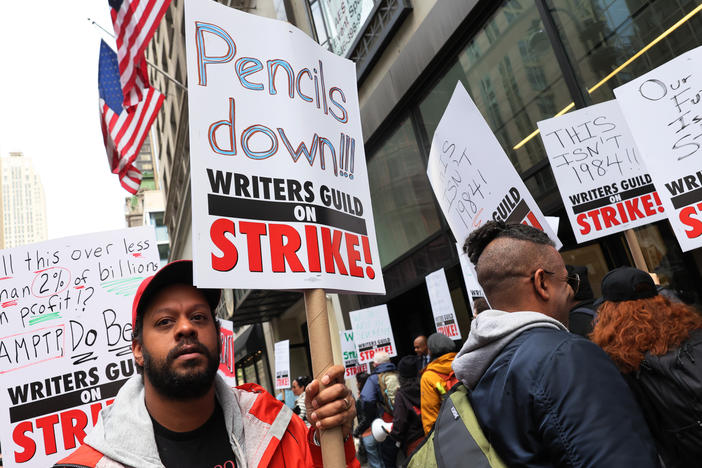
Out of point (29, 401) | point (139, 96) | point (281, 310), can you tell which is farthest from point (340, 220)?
point (281, 310)

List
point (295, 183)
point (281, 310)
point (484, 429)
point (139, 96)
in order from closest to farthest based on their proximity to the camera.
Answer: point (484, 429) → point (295, 183) → point (139, 96) → point (281, 310)

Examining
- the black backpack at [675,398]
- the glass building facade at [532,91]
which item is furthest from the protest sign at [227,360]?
the glass building facade at [532,91]

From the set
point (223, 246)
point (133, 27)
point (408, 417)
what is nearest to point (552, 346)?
point (223, 246)

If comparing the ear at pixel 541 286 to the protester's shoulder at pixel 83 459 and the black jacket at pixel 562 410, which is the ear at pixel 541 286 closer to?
the black jacket at pixel 562 410

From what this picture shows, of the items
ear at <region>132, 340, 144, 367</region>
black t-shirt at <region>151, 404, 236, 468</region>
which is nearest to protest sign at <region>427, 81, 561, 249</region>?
black t-shirt at <region>151, 404, 236, 468</region>

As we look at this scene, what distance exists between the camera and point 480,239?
201cm

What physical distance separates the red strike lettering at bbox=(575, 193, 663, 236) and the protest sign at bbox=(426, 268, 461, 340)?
2.94 meters

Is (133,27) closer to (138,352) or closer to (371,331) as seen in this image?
(371,331)

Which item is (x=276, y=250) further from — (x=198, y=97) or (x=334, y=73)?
(x=334, y=73)

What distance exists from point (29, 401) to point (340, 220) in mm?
2655

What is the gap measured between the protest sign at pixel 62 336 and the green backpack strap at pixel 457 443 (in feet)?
8.19

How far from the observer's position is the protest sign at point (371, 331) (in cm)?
909

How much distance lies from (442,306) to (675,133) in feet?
14.1

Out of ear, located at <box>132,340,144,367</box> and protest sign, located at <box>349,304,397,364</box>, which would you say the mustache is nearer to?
ear, located at <box>132,340,144,367</box>
